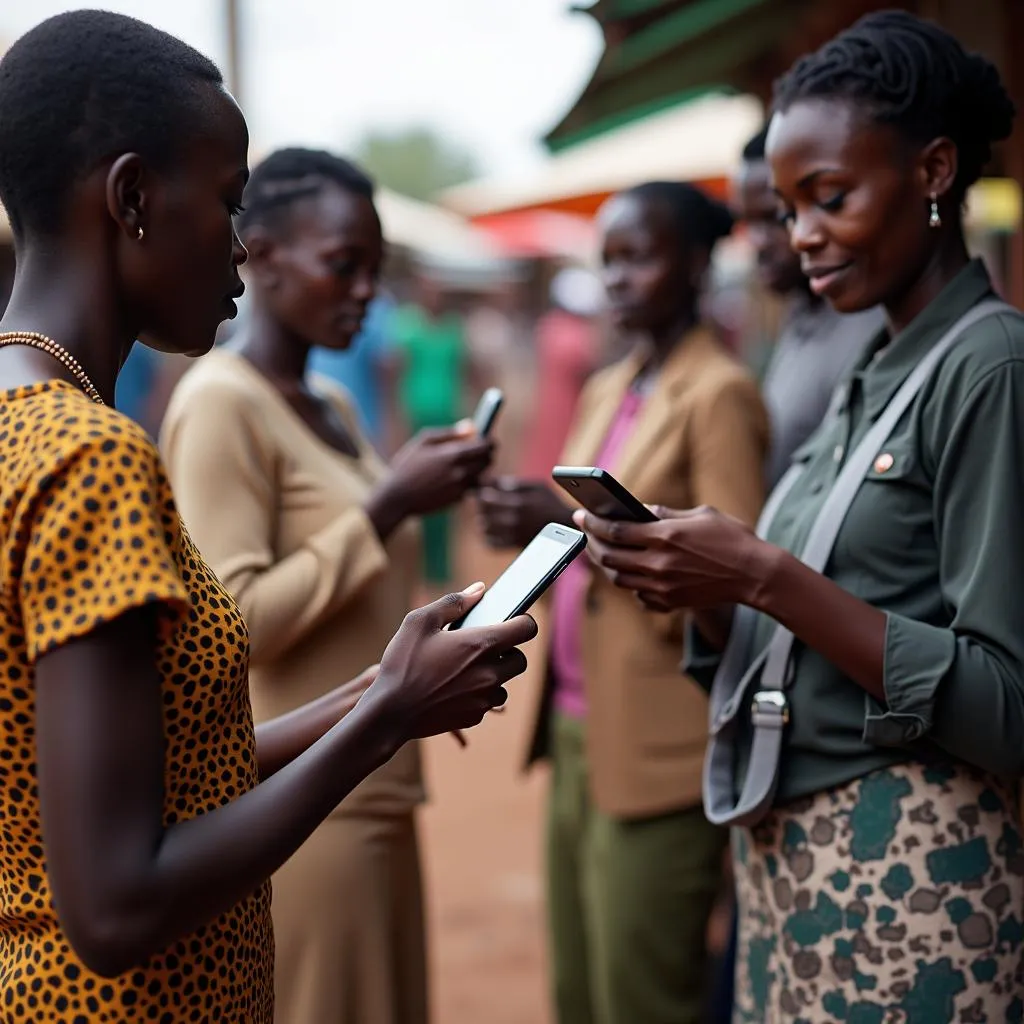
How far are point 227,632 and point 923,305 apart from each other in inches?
50.1

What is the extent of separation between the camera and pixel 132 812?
46.8 inches

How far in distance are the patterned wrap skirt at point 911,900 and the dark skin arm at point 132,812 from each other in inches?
36.4

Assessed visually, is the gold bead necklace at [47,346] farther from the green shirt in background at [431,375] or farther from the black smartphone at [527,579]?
the green shirt in background at [431,375]

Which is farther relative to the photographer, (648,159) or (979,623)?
(648,159)

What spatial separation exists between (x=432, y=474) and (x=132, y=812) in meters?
1.61

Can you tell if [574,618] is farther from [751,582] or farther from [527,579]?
[527,579]

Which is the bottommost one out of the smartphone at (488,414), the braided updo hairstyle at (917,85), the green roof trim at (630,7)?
the smartphone at (488,414)

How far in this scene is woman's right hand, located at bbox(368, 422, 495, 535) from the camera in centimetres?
269

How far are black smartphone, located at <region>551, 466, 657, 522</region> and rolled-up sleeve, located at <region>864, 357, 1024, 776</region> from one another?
1.36ft

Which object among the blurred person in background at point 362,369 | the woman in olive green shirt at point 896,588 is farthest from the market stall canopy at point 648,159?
the woman in olive green shirt at point 896,588

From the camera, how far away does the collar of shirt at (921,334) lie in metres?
1.99

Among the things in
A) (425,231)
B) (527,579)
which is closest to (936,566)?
(527,579)

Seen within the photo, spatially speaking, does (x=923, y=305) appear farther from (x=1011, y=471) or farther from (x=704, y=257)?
(x=704, y=257)

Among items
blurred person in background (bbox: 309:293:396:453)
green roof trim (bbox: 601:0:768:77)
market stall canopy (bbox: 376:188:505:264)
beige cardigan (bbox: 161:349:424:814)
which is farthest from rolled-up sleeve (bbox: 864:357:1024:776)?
market stall canopy (bbox: 376:188:505:264)
